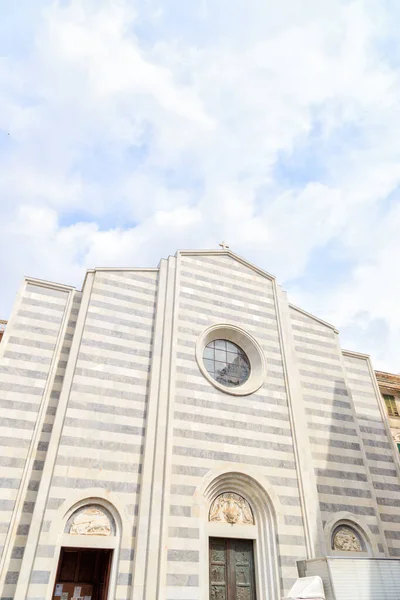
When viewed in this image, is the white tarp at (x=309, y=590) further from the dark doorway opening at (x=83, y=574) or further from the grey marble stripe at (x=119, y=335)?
the grey marble stripe at (x=119, y=335)

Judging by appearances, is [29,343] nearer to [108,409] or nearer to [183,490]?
[108,409]

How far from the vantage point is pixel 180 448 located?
1253cm

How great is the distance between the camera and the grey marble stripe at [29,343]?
13290mm

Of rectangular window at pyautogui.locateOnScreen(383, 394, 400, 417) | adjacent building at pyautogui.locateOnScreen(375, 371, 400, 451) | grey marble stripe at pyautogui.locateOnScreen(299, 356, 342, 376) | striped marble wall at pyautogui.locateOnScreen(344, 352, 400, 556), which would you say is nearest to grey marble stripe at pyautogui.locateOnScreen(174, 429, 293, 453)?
grey marble stripe at pyautogui.locateOnScreen(299, 356, 342, 376)

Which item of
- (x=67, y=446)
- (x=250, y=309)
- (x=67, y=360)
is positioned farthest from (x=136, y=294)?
(x=67, y=446)

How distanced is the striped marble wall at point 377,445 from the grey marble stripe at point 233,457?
381 centimetres

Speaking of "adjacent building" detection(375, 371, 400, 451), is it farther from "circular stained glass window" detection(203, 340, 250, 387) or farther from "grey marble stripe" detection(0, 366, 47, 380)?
"grey marble stripe" detection(0, 366, 47, 380)

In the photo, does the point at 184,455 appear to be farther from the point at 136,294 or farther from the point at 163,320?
the point at 136,294

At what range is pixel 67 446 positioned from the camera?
1161 cm

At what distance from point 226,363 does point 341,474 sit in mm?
5282

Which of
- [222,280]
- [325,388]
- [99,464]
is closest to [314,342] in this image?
[325,388]

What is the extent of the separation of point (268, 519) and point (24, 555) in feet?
21.8

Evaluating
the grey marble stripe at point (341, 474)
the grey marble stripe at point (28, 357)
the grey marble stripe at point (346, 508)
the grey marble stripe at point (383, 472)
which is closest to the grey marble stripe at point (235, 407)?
the grey marble stripe at point (341, 474)

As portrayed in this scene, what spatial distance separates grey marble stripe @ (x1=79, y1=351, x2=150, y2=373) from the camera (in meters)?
13.2
